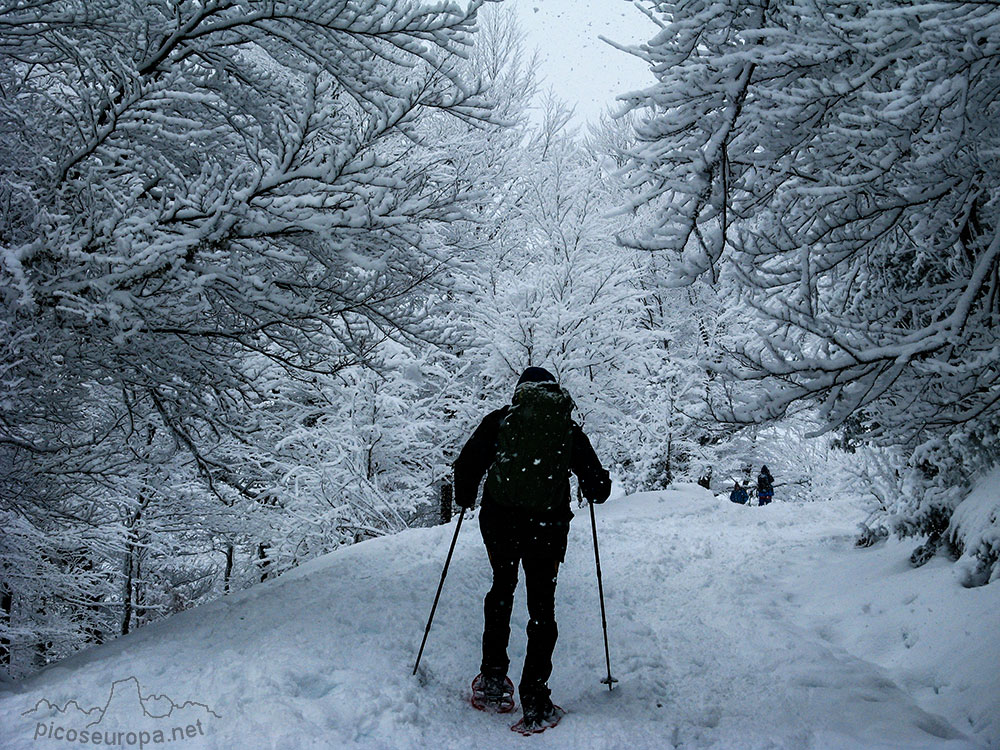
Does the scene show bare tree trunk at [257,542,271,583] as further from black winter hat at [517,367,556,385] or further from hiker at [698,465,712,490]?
hiker at [698,465,712,490]

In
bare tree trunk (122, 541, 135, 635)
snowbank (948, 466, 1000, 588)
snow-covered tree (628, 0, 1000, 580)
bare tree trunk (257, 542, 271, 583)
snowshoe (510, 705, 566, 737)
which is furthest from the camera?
bare tree trunk (257, 542, 271, 583)

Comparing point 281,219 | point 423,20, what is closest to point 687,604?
point 281,219

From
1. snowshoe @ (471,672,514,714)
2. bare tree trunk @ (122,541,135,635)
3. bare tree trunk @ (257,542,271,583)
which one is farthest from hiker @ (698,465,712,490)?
snowshoe @ (471,672,514,714)

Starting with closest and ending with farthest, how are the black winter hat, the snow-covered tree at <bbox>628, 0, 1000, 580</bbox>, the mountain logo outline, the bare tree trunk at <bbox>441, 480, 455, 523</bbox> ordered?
the snow-covered tree at <bbox>628, 0, 1000, 580</bbox>
the mountain logo outline
the black winter hat
the bare tree trunk at <bbox>441, 480, 455, 523</bbox>

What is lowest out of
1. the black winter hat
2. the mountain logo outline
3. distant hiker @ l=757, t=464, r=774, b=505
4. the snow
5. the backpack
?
distant hiker @ l=757, t=464, r=774, b=505

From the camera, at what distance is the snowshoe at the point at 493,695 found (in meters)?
3.31

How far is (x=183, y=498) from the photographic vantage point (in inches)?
395

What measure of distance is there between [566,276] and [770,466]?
14.7m

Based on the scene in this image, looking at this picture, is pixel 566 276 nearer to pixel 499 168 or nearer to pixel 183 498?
pixel 499 168

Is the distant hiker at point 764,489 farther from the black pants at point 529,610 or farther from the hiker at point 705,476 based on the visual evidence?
the black pants at point 529,610

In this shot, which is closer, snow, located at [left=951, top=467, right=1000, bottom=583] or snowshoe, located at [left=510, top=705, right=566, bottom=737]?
snowshoe, located at [left=510, top=705, right=566, bottom=737]

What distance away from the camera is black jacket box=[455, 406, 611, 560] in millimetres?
3461

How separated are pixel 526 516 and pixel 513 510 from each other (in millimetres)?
80

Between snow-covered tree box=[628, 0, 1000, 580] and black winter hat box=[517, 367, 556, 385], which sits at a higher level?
snow-covered tree box=[628, 0, 1000, 580]
